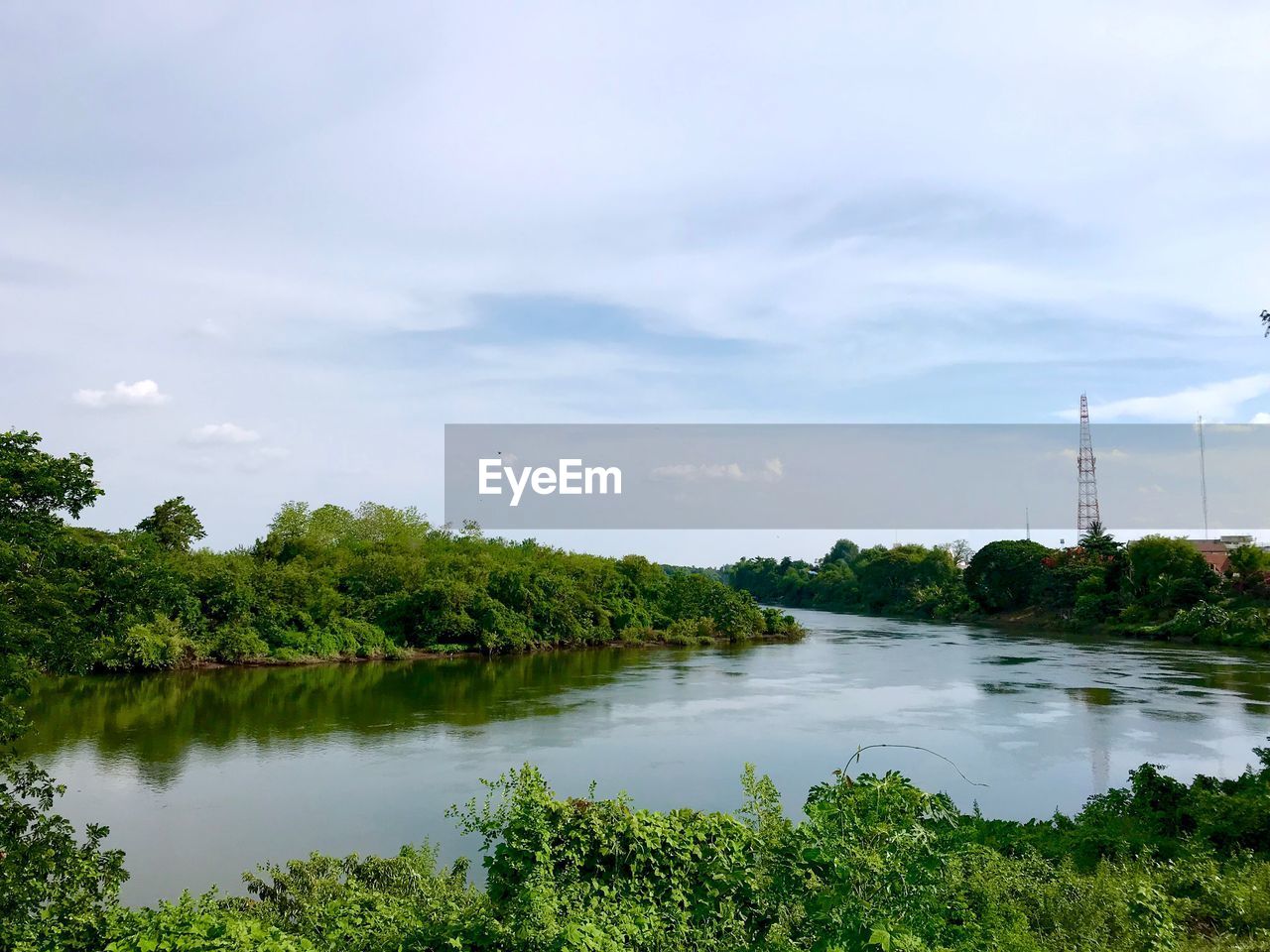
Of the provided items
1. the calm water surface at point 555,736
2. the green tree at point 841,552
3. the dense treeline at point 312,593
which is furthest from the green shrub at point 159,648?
the green tree at point 841,552

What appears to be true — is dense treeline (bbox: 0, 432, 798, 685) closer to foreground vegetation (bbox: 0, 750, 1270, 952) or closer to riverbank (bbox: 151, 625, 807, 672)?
riverbank (bbox: 151, 625, 807, 672)

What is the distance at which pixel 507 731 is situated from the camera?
16594mm

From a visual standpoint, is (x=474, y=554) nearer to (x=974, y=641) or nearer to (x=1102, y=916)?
(x=974, y=641)

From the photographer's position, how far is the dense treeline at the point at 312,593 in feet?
24.9

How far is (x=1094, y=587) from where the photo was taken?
40.1m

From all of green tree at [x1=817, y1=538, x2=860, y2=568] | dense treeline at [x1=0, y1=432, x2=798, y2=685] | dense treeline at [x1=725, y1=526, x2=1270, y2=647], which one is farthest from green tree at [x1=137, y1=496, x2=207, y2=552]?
green tree at [x1=817, y1=538, x2=860, y2=568]

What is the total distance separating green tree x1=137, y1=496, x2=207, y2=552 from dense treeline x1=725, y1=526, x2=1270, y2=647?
37884 mm

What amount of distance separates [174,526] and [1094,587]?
40020 mm

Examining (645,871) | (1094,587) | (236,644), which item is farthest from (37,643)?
(1094,587)

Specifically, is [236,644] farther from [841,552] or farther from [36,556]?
[841,552]

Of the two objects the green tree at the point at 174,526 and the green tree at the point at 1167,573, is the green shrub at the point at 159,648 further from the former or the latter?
the green tree at the point at 1167,573

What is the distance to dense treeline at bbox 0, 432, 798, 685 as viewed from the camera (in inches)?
299

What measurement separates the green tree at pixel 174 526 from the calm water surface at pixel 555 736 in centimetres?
793

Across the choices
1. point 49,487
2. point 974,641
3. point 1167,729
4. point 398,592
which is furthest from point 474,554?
point 49,487
